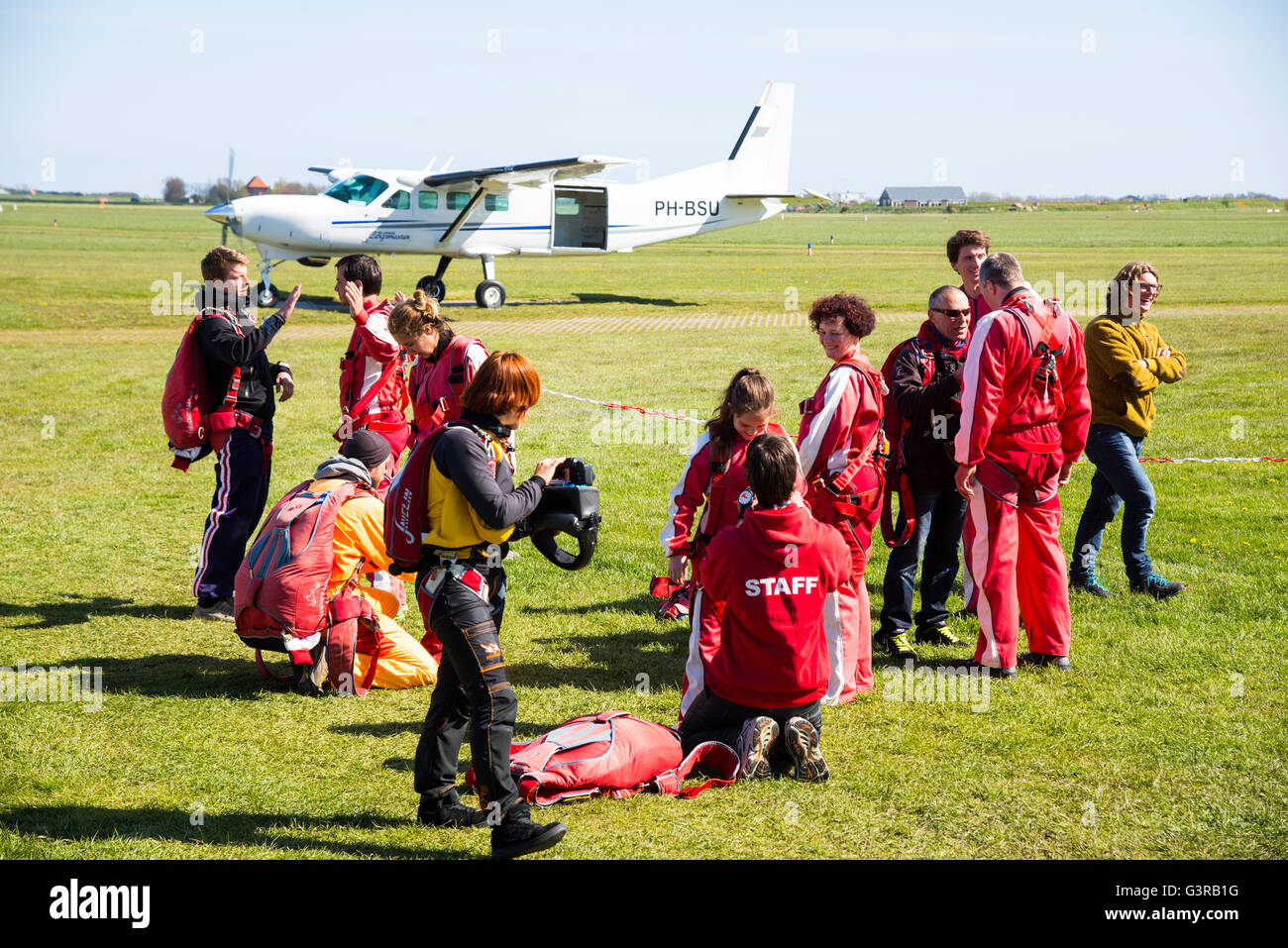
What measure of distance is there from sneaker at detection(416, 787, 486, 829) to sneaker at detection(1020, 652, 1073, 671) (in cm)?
351

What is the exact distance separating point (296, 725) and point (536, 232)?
26404mm

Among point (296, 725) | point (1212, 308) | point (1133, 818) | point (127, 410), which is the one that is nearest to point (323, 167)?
point (127, 410)

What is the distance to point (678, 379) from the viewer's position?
16281 millimetres

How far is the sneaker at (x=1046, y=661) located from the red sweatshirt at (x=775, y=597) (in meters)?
2.07

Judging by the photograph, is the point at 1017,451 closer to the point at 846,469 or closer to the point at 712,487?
the point at 846,469

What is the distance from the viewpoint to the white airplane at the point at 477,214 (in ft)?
90.2

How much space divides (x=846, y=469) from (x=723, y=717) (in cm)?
150

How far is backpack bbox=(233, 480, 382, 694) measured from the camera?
573cm

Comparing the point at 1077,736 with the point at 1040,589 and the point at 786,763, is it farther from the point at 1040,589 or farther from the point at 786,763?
the point at 786,763

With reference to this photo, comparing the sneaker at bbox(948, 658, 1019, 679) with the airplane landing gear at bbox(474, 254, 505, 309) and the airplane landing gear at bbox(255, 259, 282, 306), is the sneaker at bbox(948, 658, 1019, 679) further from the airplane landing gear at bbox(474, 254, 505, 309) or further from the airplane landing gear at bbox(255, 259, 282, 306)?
the airplane landing gear at bbox(474, 254, 505, 309)

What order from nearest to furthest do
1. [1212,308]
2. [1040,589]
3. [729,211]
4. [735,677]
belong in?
[735,677] → [1040,589] → [1212,308] → [729,211]

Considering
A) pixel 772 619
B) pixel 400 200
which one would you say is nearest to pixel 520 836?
pixel 772 619

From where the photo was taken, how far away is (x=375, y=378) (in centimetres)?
716

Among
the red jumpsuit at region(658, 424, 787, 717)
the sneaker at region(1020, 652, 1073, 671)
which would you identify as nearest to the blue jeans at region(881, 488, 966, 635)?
the sneaker at region(1020, 652, 1073, 671)
